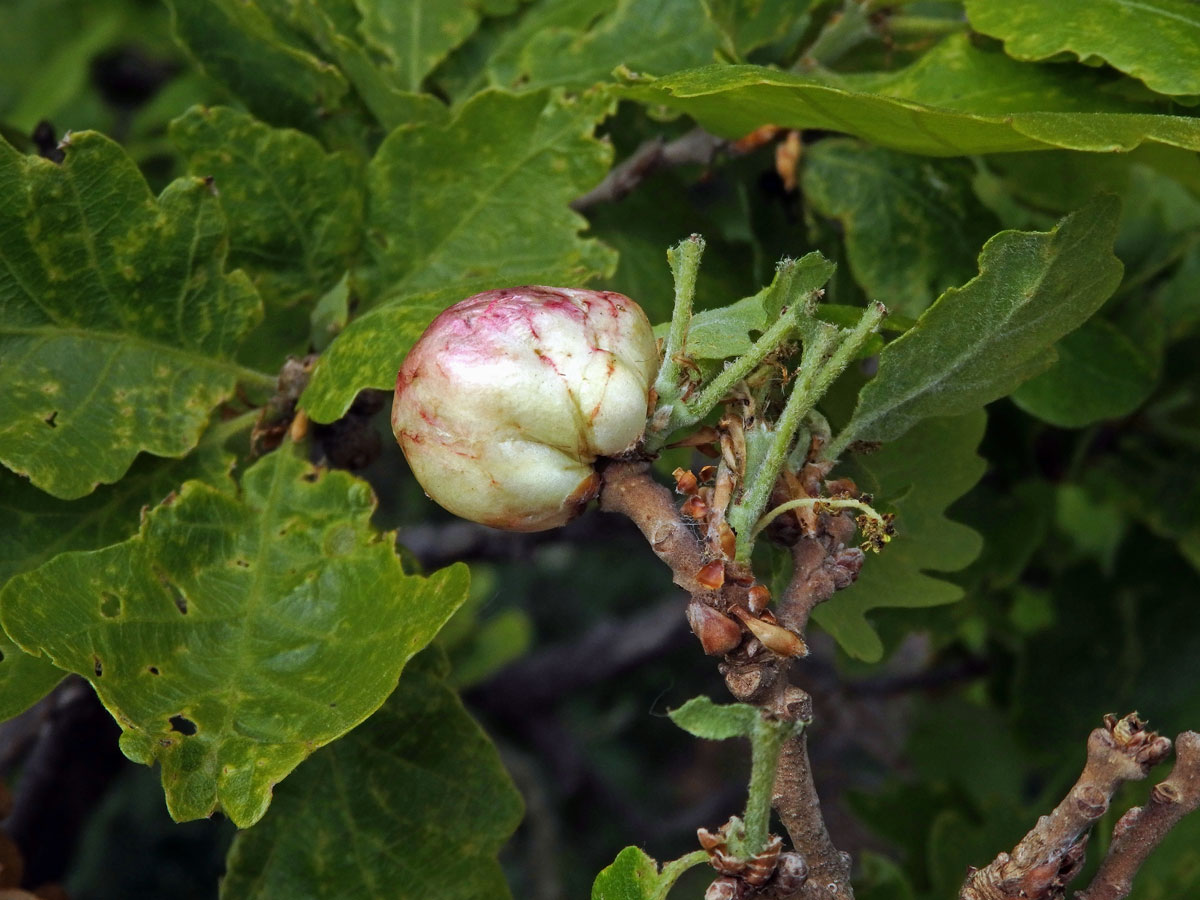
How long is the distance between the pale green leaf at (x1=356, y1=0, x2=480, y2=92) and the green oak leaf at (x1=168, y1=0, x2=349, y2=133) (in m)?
0.11

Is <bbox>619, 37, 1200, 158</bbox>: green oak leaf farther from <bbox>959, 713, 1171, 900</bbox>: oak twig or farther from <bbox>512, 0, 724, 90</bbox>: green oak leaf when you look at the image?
<bbox>959, 713, 1171, 900</bbox>: oak twig

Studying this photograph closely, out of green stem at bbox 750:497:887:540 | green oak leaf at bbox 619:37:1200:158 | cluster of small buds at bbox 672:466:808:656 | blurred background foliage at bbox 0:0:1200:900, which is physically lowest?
blurred background foliage at bbox 0:0:1200:900

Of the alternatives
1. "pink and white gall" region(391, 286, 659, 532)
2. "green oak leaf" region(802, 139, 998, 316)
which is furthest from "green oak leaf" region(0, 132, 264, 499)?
"green oak leaf" region(802, 139, 998, 316)

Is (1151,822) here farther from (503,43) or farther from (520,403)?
(503,43)

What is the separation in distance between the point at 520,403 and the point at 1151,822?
0.52 metres

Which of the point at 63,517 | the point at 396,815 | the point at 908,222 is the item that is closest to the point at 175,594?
the point at 63,517

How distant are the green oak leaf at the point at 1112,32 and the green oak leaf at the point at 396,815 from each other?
81 centimetres

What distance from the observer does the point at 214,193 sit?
3.83ft

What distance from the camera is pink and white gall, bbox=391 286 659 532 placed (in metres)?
0.91

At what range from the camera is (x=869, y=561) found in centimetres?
118

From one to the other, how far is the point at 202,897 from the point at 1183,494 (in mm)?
1761

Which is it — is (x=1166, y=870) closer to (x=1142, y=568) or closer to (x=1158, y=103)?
(x=1142, y=568)

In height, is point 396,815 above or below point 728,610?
below

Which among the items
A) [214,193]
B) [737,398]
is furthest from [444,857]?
[214,193]
